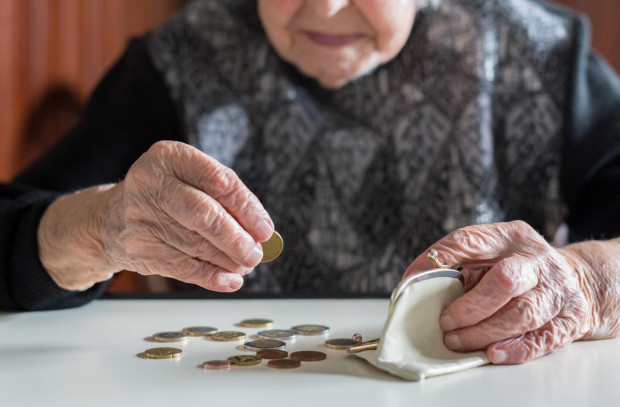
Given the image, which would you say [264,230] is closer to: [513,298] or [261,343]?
[261,343]

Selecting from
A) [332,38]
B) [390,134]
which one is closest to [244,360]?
[332,38]

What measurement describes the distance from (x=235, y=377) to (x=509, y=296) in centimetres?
32

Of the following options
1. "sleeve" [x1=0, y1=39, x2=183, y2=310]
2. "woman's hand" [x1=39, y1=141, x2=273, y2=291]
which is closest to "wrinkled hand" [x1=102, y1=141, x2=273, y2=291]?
"woman's hand" [x1=39, y1=141, x2=273, y2=291]

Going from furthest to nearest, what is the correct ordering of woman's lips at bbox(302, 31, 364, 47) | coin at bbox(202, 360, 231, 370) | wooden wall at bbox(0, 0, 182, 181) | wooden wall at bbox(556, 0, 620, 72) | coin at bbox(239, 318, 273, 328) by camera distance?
1. wooden wall at bbox(556, 0, 620, 72)
2. wooden wall at bbox(0, 0, 182, 181)
3. woman's lips at bbox(302, 31, 364, 47)
4. coin at bbox(239, 318, 273, 328)
5. coin at bbox(202, 360, 231, 370)

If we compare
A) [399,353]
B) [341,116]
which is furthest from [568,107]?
[399,353]

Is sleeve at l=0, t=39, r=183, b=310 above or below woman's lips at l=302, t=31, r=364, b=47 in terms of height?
below

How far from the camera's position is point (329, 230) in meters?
1.74

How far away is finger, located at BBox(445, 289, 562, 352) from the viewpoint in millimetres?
867

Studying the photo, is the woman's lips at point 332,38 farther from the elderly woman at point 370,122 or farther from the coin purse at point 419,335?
the coin purse at point 419,335

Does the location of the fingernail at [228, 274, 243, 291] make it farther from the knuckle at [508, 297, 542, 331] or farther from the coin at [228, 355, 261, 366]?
the knuckle at [508, 297, 542, 331]

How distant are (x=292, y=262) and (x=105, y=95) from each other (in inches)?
23.7

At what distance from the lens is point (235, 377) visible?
80cm

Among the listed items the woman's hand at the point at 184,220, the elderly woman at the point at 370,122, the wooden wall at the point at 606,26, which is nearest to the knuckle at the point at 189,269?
the woman's hand at the point at 184,220

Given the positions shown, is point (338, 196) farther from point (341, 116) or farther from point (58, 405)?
point (58, 405)
